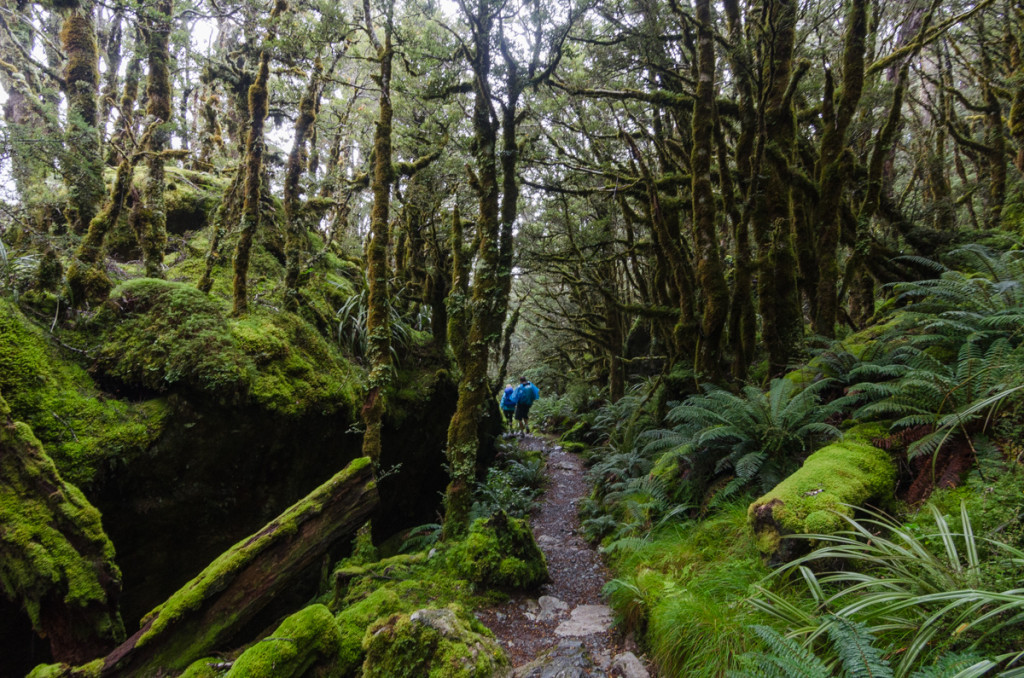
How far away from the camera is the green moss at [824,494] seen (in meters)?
A: 2.69

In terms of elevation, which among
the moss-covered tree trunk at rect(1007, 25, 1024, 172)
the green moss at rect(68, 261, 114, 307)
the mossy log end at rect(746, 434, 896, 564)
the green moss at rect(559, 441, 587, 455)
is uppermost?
the moss-covered tree trunk at rect(1007, 25, 1024, 172)

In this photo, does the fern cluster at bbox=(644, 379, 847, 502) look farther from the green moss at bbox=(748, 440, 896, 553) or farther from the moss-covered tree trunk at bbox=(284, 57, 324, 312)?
the moss-covered tree trunk at bbox=(284, 57, 324, 312)

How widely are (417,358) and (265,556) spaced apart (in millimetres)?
4716

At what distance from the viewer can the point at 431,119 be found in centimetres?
743

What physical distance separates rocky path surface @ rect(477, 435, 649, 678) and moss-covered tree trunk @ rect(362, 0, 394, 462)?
8.25ft

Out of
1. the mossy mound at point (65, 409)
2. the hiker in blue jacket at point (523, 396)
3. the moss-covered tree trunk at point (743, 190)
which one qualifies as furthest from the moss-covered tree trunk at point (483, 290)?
the hiker in blue jacket at point (523, 396)

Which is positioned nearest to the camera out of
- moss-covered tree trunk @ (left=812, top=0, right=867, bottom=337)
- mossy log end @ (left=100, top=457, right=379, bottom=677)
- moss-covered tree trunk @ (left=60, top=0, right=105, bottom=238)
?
mossy log end @ (left=100, top=457, right=379, bottom=677)

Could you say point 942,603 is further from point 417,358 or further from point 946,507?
point 417,358

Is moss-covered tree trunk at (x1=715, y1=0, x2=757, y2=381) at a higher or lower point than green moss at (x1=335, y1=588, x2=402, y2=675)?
higher

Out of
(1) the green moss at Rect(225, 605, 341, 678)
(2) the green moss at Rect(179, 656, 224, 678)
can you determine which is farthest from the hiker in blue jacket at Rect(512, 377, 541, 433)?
(2) the green moss at Rect(179, 656, 224, 678)

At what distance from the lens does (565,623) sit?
4.04 metres

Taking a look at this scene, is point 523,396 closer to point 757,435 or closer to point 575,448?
point 575,448

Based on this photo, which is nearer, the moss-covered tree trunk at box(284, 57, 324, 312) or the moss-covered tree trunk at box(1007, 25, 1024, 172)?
the moss-covered tree trunk at box(284, 57, 324, 312)

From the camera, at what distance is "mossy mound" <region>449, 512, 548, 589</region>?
14.9 ft
